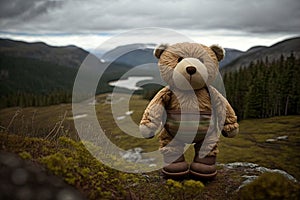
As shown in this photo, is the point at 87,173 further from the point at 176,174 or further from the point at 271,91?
the point at 271,91

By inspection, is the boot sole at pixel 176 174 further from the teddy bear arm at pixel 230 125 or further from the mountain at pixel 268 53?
the mountain at pixel 268 53

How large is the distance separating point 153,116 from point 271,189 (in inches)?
98.7

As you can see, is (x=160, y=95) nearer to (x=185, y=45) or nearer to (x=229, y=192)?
(x=185, y=45)

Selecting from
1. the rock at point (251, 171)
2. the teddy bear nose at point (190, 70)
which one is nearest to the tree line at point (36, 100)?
the rock at point (251, 171)

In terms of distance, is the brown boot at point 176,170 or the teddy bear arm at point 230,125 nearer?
the brown boot at point 176,170

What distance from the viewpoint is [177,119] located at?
16.5ft

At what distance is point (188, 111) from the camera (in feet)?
16.5

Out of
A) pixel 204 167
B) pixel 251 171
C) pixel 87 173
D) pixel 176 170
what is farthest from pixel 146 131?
pixel 251 171

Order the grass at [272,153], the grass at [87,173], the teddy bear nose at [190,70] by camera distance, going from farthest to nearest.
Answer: the grass at [272,153], the teddy bear nose at [190,70], the grass at [87,173]

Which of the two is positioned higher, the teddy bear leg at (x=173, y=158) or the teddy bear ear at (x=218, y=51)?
the teddy bear ear at (x=218, y=51)

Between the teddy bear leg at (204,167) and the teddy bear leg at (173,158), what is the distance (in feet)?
0.54

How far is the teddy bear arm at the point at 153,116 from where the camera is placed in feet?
16.1

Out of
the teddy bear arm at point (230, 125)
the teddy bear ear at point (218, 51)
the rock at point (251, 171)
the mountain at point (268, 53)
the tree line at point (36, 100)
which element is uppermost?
the teddy bear ear at point (218, 51)

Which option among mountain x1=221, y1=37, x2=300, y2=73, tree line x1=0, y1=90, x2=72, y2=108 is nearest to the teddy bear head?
tree line x1=0, y1=90, x2=72, y2=108
